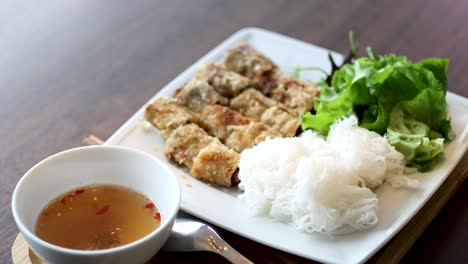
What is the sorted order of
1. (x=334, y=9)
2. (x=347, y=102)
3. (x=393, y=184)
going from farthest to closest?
1. (x=334, y=9)
2. (x=347, y=102)
3. (x=393, y=184)

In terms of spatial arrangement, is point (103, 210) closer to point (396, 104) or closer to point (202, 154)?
point (202, 154)

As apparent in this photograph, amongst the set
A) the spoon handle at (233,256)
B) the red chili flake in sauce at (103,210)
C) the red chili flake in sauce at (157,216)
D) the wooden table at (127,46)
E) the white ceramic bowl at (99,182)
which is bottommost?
the wooden table at (127,46)

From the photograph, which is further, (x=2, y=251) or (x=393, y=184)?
(x=393, y=184)

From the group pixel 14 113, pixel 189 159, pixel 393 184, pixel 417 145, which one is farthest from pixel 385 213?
pixel 14 113

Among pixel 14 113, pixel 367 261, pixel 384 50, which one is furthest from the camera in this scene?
pixel 384 50

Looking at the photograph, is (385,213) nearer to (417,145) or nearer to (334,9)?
(417,145)

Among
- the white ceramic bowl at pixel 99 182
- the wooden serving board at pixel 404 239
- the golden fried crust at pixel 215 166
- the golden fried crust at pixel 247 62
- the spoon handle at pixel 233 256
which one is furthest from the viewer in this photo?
the golden fried crust at pixel 247 62

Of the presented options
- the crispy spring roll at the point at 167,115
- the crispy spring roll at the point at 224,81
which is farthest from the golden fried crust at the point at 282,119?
the crispy spring roll at the point at 167,115

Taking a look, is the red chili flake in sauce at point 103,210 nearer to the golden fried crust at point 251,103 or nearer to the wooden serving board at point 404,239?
the wooden serving board at point 404,239
